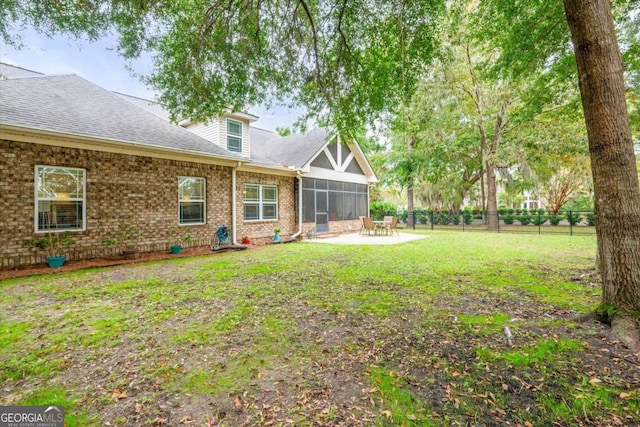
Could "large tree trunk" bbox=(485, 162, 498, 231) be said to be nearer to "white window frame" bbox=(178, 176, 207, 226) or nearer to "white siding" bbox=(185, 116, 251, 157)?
"white siding" bbox=(185, 116, 251, 157)

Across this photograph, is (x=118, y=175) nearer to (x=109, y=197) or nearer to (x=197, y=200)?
(x=109, y=197)

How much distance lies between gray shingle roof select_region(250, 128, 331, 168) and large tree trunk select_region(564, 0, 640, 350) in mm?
10087

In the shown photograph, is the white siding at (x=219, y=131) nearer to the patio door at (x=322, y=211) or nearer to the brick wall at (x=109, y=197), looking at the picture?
the brick wall at (x=109, y=197)

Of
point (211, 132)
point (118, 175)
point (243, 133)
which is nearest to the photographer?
point (118, 175)

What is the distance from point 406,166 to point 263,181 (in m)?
12.1

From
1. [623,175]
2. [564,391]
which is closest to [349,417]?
[564,391]

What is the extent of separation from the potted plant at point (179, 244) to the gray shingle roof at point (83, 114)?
2735mm

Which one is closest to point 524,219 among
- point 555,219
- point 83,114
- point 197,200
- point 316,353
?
point 555,219

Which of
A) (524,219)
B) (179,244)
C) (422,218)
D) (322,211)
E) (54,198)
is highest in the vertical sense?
(54,198)

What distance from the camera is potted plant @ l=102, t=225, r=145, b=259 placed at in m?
7.63

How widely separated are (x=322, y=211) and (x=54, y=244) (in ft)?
33.3

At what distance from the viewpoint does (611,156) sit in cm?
306

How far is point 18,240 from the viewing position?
6.35 m

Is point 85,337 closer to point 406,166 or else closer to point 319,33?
point 319,33
